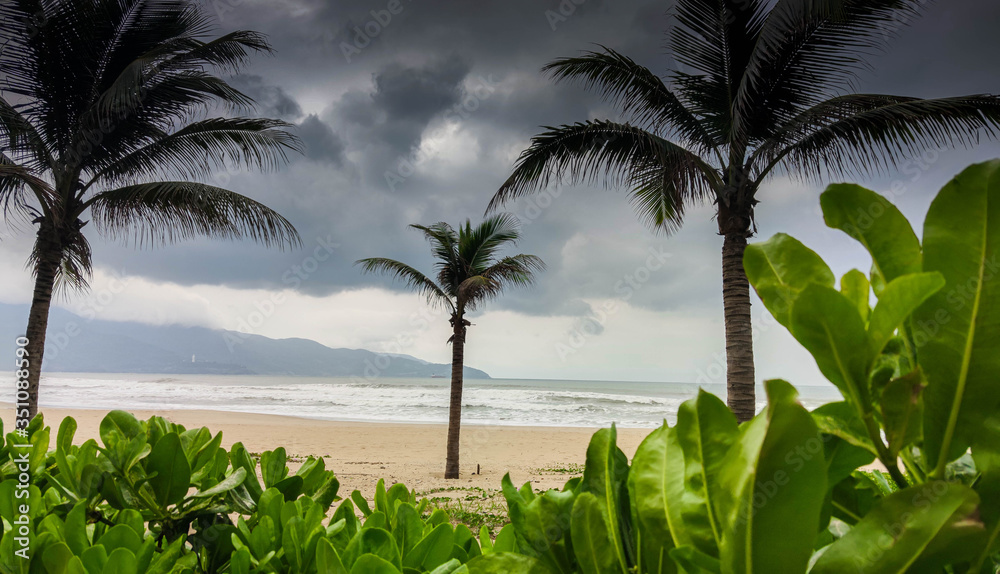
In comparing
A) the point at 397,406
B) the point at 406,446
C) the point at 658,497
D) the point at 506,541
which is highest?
the point at 658,497

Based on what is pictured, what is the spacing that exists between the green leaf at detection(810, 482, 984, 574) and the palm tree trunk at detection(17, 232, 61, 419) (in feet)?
26.9

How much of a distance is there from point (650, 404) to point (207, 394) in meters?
28.1

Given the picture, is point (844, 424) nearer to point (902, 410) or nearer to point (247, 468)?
point (902, 410)

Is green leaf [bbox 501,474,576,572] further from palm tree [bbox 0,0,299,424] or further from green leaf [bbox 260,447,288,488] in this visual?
palm tree [bbox 0,0,299,424]

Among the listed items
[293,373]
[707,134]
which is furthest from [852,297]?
[293,373]

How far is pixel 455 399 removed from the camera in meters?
10.5

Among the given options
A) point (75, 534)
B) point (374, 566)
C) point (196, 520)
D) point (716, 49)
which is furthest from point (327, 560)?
point (716, 49)

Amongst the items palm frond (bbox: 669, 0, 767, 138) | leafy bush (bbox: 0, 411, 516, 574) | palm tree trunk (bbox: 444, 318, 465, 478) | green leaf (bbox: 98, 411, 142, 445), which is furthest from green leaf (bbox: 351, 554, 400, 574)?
palm tree trunk (bbox: 444, 318, 465, 478)

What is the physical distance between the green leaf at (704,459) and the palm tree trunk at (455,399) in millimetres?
9891

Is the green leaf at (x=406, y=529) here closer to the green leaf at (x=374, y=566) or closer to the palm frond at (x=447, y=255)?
the green leaf at (x=374, y=566)

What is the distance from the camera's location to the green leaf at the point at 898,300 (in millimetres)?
354

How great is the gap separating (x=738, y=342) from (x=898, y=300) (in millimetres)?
5480

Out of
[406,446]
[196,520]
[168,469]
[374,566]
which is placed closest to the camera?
[374,566]

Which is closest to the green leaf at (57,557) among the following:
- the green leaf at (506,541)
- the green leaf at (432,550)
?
the green leaf at (432,550)
